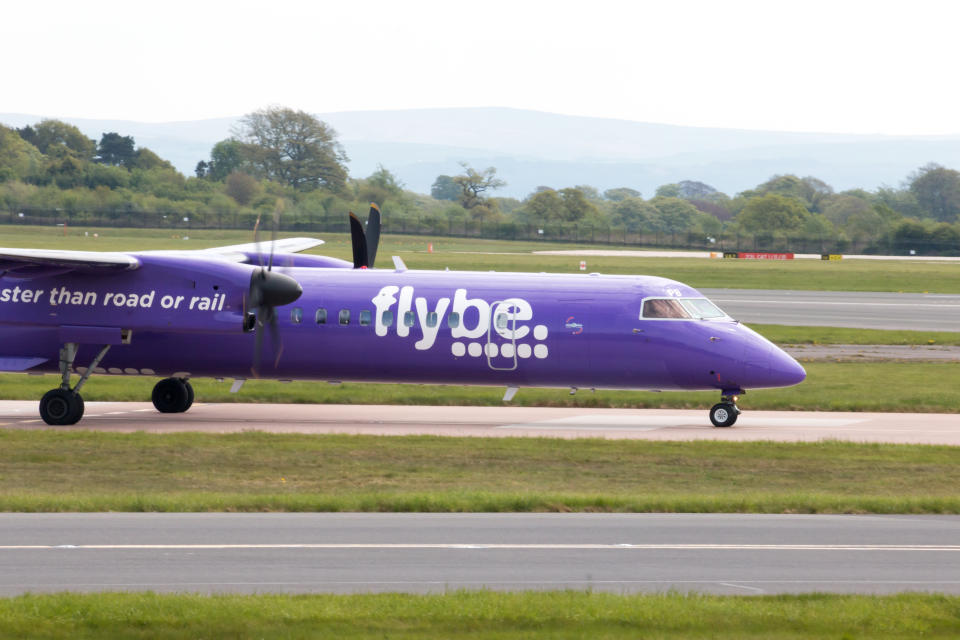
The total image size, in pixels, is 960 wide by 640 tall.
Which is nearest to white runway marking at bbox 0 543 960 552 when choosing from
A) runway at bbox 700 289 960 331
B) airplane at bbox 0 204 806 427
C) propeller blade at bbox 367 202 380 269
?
airplane at bbox 0 204 806 427

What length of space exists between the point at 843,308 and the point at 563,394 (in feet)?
105

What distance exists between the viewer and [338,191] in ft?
353

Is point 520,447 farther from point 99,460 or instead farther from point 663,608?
point 663,608

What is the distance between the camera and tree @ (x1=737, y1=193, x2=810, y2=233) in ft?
458

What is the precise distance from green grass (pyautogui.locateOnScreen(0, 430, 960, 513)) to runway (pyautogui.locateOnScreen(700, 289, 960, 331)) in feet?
99.6

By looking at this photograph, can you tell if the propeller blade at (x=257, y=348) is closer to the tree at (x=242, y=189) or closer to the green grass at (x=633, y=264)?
the green grass at (x=633, y=264)

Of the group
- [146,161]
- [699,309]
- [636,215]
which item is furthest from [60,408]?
[636,215]

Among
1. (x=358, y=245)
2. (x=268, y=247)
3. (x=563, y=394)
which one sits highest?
(x=358, y=245)

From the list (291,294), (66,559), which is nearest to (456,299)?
(291,294)

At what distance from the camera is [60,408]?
24406mm

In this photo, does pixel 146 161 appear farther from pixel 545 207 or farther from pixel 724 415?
pixel 724 415

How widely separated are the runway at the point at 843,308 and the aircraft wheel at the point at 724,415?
26135 millimetres

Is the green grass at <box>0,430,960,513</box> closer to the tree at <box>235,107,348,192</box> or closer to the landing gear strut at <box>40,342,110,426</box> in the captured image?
the landing gear strut at <box>40,342,110,426</box>

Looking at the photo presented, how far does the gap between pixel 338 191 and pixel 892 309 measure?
60389 millimetres
